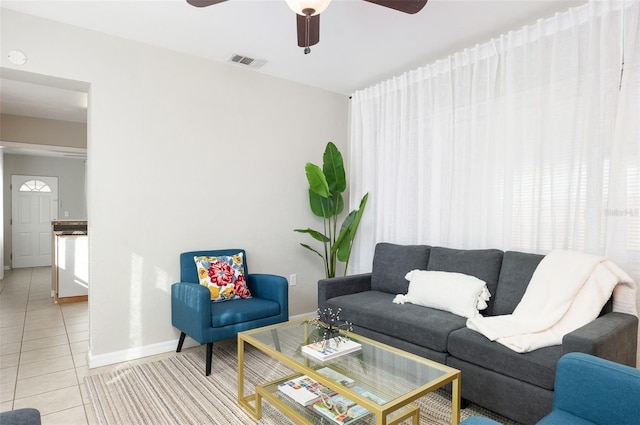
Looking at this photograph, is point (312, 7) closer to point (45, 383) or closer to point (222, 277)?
point (222, 277)

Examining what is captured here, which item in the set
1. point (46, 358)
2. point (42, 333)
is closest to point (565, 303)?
point (46, 358)

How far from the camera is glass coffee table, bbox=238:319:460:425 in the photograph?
5.22 ft

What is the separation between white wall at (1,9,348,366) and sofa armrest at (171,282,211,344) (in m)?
0.23

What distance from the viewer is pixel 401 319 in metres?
2.59

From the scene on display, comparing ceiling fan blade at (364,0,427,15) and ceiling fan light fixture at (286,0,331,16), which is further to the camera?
ceiling fan blade at (364,0,427,15)

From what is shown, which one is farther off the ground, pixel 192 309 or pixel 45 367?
pixel 192 309

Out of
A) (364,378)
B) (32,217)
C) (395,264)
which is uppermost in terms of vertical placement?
(32,217)

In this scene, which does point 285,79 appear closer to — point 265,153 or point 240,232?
point 265,153

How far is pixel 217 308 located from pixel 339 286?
105cm

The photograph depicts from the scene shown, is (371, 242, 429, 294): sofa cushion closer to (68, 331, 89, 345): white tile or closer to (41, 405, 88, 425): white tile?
(41, 405, 88, 425): white tile

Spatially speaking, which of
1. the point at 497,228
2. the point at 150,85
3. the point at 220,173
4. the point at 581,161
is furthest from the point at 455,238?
the point at 150,85

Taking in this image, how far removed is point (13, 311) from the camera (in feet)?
14.4

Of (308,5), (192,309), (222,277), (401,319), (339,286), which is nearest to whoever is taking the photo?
(308,5)

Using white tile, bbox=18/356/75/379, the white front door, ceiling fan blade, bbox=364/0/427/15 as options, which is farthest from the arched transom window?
ceiling fan blade, bbox=364/0/427/15
